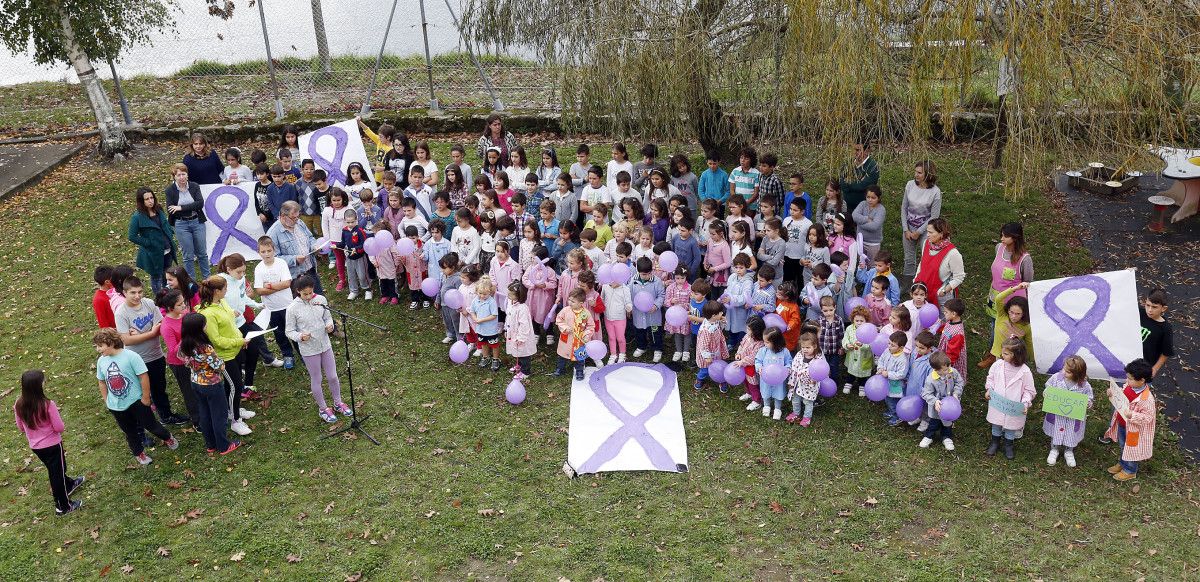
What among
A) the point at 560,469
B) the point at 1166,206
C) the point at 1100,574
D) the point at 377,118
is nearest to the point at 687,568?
the point at 560,469

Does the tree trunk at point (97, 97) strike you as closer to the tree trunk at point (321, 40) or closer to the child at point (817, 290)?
the tree trunk at point (321, 40)

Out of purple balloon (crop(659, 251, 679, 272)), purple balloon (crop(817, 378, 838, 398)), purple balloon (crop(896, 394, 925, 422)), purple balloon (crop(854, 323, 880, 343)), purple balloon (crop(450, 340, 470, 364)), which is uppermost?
purple balloon (crop(659, 251, 679, 272))

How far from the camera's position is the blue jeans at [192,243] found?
12.2 meters

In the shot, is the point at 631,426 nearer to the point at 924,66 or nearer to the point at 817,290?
the point at 817,290

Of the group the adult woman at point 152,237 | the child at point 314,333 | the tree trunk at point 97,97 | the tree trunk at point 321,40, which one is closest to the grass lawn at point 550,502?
the child at point 314,333

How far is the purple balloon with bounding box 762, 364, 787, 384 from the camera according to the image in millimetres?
9016

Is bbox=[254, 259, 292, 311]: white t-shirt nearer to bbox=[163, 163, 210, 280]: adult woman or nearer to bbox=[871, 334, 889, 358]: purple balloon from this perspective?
bbox=[163, 163, 210, 280]: adult woman

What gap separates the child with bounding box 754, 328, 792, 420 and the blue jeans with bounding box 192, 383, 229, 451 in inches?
197

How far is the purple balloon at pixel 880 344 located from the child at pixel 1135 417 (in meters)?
1.91

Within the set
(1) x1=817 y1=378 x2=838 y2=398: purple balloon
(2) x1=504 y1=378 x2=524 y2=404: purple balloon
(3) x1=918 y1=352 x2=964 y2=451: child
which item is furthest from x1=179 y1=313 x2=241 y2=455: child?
(3) x1=918 y1=352 x2=964 y2=451: child

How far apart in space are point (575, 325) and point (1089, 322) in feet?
15.8

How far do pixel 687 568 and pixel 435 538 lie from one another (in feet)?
6.80

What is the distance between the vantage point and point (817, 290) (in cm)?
973

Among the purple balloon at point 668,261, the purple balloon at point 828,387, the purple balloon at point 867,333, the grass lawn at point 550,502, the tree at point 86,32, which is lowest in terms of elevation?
the grass lawn at point 550,502
